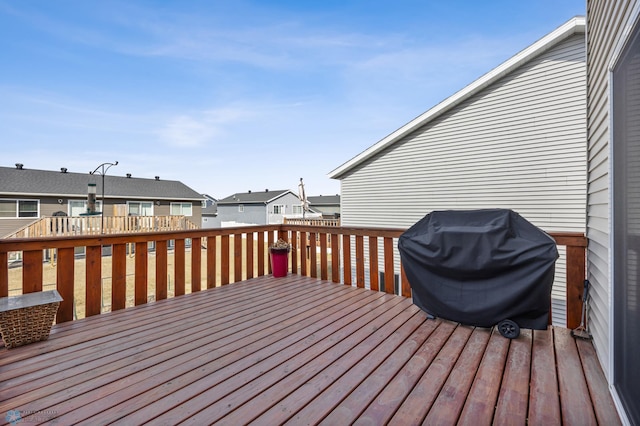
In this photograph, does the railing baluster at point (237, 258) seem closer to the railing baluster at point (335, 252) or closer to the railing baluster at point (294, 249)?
the railing baluster at point (294, 249)

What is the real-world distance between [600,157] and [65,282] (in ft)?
13.7

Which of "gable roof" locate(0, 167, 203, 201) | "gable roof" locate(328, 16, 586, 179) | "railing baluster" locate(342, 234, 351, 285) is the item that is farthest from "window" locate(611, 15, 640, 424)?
"gable roof" locate(0, 167, 203, 201)

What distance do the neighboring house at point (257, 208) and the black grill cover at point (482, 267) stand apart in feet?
74.0

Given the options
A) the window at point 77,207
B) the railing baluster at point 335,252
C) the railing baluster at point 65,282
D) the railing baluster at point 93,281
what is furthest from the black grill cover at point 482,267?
the window at point 77,207

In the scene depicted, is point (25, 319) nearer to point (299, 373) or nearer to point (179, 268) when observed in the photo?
point (179, 268)

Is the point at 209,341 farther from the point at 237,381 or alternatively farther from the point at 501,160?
the point at 501,160

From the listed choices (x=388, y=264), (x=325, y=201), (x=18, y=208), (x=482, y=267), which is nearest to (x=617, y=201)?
(x=482, y=267)

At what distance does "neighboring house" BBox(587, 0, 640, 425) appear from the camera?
3.93ft

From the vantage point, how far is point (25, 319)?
2.05 meters

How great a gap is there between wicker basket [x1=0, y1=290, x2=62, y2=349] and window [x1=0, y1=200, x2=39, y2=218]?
50.3ft

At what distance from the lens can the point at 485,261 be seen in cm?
217

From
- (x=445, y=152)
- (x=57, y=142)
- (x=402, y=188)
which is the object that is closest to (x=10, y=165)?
(x=57, y=142)

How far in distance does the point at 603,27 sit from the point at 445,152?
19.5 ft

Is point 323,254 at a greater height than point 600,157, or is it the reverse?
point 600,157
